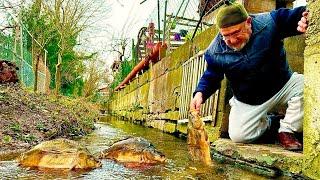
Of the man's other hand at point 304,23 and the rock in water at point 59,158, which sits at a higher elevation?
the man's other hand at point 304,23

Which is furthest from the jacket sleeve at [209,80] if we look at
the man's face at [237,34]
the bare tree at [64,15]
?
the bare tree at [64,15]

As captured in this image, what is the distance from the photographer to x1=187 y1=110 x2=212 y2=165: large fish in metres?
3.79

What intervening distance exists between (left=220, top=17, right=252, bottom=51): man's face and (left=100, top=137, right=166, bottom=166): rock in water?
1.36 m

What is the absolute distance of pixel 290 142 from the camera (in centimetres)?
407

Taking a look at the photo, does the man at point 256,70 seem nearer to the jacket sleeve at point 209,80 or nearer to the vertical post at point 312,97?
the jacket sleeve at point 209,80

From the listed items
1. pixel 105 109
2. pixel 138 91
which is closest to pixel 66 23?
pixel 138 91

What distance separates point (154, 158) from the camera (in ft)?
14.2

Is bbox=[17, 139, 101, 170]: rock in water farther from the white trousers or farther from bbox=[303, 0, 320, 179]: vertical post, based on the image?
bbox=[303, 0, 320, 179]: vertical post

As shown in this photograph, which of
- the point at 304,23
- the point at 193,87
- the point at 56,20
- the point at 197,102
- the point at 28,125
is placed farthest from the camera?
the point at 56,20

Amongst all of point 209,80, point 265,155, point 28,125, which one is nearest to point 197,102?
point 209,80

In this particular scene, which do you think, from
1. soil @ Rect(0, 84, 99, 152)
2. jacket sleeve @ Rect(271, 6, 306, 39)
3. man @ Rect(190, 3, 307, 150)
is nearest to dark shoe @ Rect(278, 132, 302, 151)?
man @ Rect(190, 3, 307, 150)

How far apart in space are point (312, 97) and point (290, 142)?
34.2 inches

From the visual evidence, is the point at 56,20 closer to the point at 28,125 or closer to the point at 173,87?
the point at 173,87

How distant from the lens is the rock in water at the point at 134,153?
431 cm
